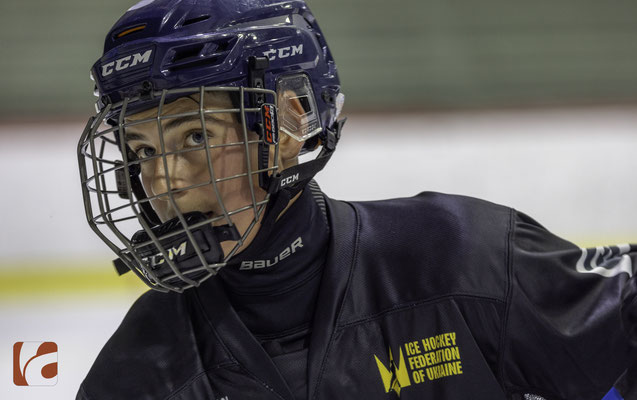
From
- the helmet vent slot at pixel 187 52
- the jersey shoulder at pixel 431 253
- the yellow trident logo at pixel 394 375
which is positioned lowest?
the yellow trident logo at pixel 394 375

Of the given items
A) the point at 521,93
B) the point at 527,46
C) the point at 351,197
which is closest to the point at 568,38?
the point at 527,46

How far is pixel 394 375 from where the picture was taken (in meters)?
1.45

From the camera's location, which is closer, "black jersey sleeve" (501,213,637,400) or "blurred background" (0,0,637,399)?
"black jersey sleeve" (501,213,637,400)

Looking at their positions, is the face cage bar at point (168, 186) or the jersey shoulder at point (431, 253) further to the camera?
the jersey shoulder at point (431, 253)

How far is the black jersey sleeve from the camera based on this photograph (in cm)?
141

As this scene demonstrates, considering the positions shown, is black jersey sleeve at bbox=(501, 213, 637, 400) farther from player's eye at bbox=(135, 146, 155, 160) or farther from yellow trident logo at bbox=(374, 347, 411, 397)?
player's eye at bbox=(135, 146, 155, 160)

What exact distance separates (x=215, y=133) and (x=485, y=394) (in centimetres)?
71

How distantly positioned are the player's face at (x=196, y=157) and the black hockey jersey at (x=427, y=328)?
26cm

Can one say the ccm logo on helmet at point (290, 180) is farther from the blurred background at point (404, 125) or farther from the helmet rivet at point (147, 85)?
the blurred background at point (404, 125)

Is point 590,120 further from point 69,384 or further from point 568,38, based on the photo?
point 69,384

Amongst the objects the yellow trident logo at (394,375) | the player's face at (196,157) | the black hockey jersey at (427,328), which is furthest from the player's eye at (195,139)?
the yellow trident logo at (394,375)

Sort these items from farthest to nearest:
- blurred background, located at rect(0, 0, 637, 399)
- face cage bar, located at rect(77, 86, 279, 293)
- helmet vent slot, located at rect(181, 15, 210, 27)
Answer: blurred background, located at rect(0, 0, 637, 399), helmet vent slot, located at rect(181, 15, 210, 27), face cage bar, located at rect(77, 86, 279, 293)

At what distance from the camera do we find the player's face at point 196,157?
1.31m

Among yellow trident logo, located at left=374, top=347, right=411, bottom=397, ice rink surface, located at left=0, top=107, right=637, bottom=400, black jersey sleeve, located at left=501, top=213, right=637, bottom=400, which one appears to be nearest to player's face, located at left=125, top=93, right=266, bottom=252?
yellow trident logo, located at left=374, top=347, right=411, bottom=397
